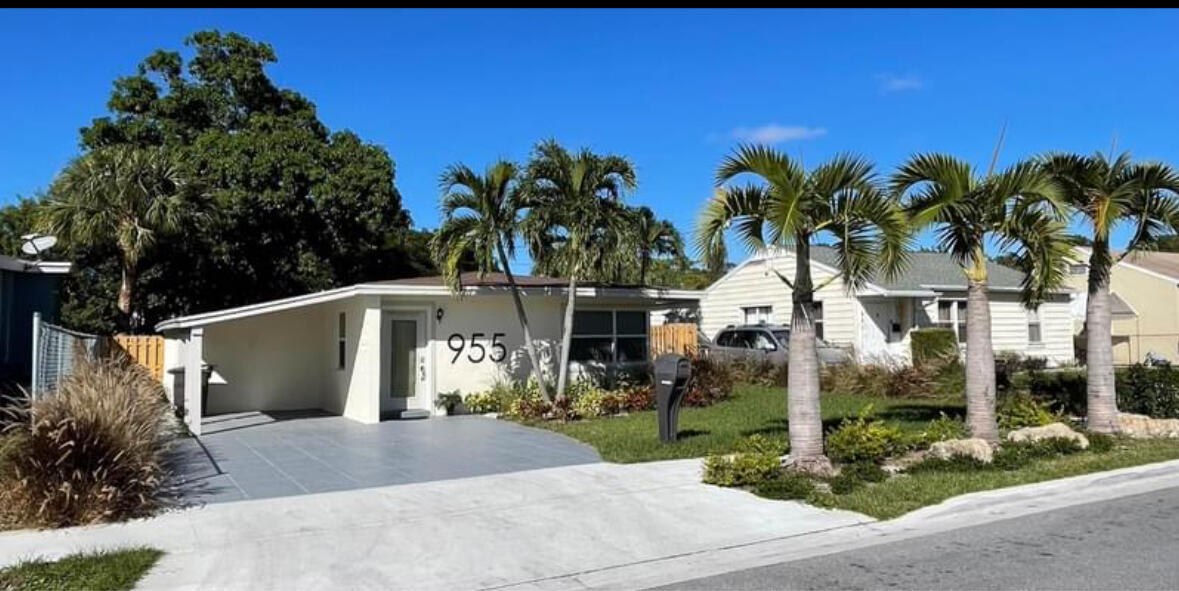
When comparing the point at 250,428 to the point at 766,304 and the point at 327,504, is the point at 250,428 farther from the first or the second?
the point at 766,304

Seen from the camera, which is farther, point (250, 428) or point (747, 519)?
point (250, 428)

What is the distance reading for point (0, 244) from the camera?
2836 cm

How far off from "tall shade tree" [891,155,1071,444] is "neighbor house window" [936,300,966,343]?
13.5 m

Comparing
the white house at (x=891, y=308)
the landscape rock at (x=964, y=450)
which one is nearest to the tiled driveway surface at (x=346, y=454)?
the landscape rock at (x=964, y=450)

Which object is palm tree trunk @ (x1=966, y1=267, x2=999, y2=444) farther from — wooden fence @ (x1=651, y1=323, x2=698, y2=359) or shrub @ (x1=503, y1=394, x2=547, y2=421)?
wooden fence @ (x1=651, y1=323, x2=698, y2=359)

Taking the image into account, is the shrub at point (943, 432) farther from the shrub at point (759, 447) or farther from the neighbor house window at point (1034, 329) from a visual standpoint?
the neighbor house window at point (1034, 329)

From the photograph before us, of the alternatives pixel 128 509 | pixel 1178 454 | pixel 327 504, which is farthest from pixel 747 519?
pixel 1178 454

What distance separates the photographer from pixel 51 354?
9.91 meters

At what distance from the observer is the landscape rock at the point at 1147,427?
12391mm

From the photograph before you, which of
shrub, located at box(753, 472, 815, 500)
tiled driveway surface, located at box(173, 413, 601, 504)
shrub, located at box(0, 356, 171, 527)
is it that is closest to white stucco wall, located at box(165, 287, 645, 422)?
tiled driveway surface, located at box(173, 413, 601, 504)

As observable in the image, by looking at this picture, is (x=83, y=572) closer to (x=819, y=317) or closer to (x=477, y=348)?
(x=477, y=348)

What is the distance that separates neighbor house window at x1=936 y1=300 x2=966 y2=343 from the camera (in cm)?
2430

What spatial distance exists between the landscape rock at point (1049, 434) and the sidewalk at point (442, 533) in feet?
15.9

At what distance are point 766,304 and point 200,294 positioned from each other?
1702 cm
